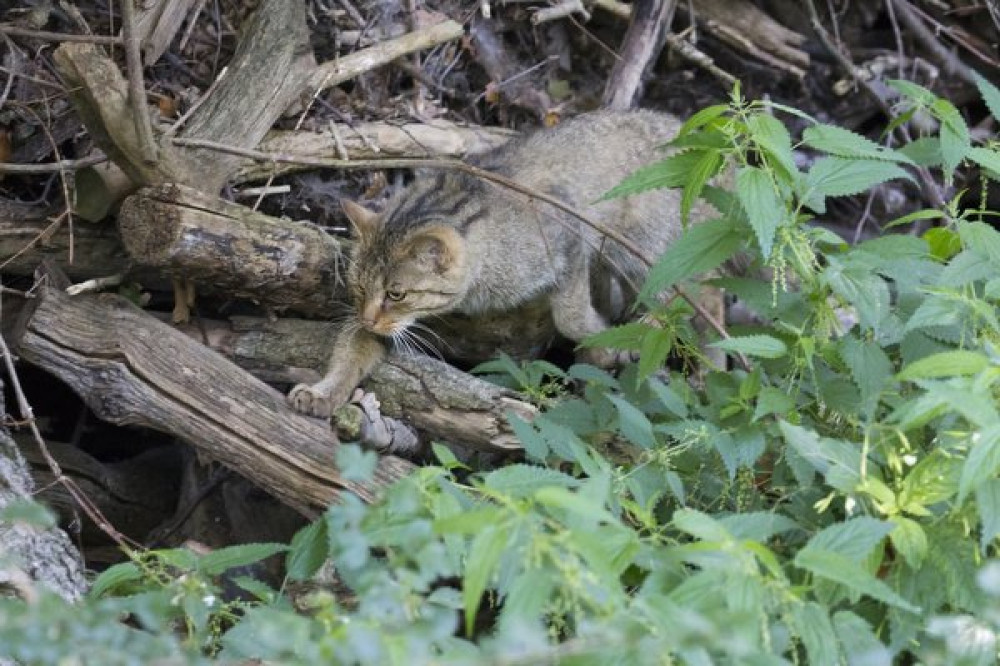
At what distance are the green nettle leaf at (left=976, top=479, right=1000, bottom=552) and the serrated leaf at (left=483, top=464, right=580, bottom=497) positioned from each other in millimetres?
895

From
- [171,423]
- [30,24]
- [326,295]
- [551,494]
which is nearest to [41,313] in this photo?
[171,423]

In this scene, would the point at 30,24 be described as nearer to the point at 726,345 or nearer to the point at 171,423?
the point at 171,423

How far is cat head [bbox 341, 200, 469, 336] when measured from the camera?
4645 mm

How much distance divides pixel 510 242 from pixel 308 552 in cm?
210

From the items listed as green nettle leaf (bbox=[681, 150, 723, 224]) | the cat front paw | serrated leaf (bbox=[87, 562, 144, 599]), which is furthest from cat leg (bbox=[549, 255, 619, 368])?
serrated leaf (bbox=[87, 562, 144, 599])

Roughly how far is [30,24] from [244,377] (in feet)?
5.76

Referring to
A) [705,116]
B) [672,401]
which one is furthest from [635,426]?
[705,116]

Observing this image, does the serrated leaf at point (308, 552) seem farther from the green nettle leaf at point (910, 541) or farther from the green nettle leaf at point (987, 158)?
the green nettle leaf at point (987, 158)

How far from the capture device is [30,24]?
4.88 m

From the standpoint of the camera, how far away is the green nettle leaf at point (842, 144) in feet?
11.1

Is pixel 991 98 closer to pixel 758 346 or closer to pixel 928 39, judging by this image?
pixel 758 346

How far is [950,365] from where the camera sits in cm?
293

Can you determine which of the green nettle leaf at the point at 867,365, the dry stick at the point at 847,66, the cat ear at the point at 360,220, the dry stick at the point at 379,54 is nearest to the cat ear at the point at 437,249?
the cat ear at the point at 360,220

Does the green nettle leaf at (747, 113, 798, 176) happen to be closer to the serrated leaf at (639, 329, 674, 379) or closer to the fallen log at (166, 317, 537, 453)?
the serrated leaf at (639, 329, 674, 379)
